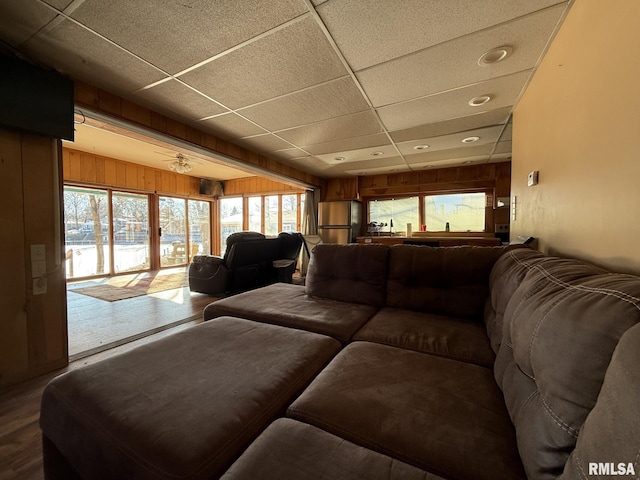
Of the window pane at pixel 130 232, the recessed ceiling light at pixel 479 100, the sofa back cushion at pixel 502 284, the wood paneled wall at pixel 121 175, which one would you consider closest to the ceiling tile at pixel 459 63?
the recessed ceiling light at pixel 479 100

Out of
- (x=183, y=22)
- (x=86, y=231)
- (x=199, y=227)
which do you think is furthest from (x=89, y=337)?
(x=199, y=227)

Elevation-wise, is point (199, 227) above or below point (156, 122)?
below

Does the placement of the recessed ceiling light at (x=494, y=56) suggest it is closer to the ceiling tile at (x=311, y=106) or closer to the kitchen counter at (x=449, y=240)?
the ceiling tile at (x=311, y=106)

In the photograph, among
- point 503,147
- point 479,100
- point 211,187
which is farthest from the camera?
point 211,187

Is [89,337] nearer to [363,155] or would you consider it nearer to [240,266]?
[240,266]

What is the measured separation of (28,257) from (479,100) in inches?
153

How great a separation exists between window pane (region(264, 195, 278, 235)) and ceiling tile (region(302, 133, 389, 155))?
3.21 metres

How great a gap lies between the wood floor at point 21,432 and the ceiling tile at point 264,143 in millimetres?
2965

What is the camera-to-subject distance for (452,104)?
2.45m

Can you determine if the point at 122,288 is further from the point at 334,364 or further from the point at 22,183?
the point at 334,364

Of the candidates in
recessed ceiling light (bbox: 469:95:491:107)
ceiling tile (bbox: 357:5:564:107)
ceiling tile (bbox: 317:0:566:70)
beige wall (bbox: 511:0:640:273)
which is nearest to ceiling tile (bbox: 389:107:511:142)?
recessed ceiling light (bbox: 469:95:491:107)

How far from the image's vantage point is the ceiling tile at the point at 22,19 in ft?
4.45

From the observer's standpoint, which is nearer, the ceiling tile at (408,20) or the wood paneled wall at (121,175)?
the ceiling tile at (408,20)

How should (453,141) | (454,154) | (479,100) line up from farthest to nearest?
(454,154) → (453,141) → (479,100)
